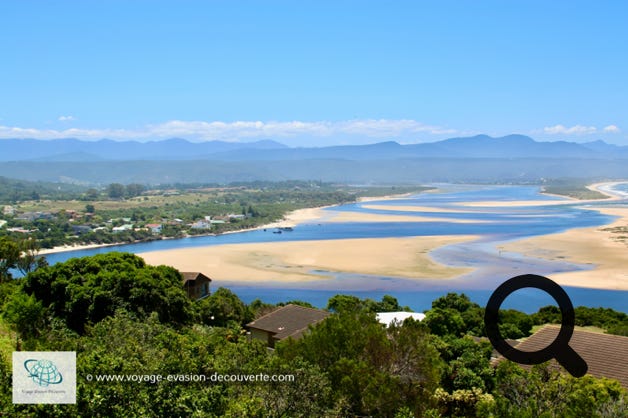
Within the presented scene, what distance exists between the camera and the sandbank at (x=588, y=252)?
1575 inches

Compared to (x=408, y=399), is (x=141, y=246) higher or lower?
lower

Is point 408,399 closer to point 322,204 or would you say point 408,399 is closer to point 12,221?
point 12,221

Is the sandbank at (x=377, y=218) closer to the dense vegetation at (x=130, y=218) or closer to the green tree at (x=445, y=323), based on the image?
the dense vegetation at (x=130, y=218)

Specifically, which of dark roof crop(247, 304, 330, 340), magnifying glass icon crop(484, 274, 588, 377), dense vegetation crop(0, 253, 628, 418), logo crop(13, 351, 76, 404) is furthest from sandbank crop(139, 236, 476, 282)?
logo crop(13, 351, 76, 404)

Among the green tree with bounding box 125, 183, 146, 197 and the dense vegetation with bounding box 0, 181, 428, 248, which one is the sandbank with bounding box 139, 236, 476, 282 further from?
the green tree with bounding box 125, 183, 146, 197

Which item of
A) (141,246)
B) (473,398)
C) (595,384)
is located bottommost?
(141,246)

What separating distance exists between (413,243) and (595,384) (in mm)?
49325

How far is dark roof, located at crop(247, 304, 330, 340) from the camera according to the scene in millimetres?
19391

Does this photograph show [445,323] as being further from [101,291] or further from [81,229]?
[81,229]

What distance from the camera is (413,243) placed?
59719mm

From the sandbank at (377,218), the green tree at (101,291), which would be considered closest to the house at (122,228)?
the sandbank at (377,218)

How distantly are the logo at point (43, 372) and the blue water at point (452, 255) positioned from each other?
26.5 m

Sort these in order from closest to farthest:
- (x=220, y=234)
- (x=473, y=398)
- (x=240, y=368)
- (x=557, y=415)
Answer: (x=557, y=415), (x=240, y=368), (x=473, y=398), (x=220, y=234)

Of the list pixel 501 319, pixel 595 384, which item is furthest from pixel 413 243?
pixel 595 384
